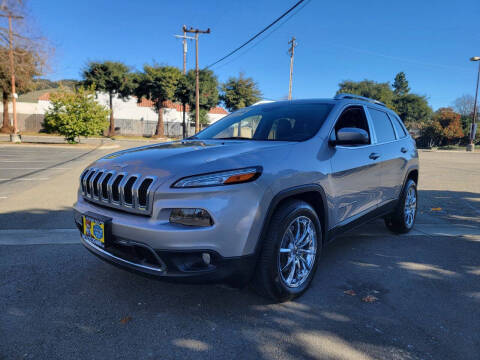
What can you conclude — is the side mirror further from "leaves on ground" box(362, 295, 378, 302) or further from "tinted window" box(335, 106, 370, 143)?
"leaves on ground" box(362, 295, 378, 302)

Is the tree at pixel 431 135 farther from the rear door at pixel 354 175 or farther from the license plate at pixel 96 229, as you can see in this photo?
the license plate at pixel 96 229

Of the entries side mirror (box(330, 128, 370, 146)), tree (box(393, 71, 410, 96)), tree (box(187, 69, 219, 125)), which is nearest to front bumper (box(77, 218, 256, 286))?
side mirror (box(330, 128, 370, 146))

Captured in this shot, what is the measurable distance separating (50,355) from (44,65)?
2921 cm

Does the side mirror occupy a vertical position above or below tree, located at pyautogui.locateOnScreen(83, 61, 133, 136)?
below

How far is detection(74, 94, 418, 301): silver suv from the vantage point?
215cm

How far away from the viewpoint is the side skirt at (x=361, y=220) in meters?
3.14

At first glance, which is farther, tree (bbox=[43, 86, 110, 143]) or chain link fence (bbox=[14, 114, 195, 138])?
chain link fence (bbox=[14, 114, 195, 138])

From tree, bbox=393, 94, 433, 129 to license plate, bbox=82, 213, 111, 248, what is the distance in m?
67.1

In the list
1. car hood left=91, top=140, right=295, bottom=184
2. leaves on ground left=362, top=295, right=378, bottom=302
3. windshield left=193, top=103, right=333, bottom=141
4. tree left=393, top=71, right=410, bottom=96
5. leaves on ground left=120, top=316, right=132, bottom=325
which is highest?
tree left=393, top=71, right=410, bottom=96

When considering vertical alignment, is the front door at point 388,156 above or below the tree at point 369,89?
below

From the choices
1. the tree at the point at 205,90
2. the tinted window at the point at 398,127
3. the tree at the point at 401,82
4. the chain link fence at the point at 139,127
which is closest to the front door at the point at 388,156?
the tinted window at the point at 398,127

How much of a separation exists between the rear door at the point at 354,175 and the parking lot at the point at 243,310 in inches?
25.2

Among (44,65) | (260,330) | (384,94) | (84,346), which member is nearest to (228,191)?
(260,330)

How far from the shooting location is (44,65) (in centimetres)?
2566
